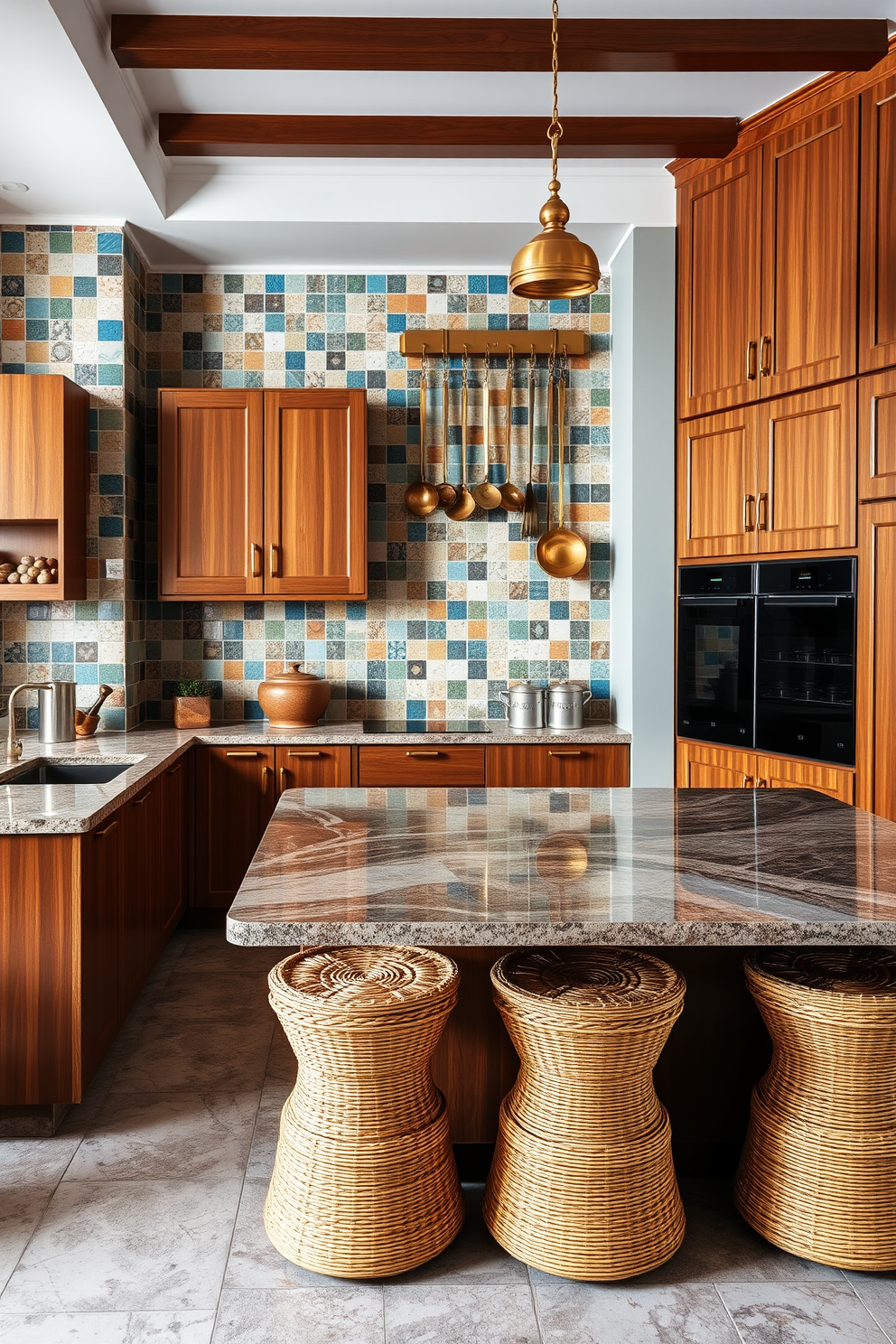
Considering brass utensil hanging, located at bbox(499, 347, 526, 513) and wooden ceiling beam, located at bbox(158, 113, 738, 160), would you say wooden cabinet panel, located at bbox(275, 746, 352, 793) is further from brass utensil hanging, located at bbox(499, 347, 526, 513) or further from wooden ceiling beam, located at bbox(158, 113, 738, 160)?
wooden ceiling beam, located at bbox(158, 113, 738, 160)

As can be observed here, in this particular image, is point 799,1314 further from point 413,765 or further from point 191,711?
point 191,711

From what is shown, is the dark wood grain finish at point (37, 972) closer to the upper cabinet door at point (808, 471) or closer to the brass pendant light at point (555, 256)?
the brass pendant light at point (555, 256)

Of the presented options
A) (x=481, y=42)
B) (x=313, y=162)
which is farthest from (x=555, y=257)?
(x=313, y=162)

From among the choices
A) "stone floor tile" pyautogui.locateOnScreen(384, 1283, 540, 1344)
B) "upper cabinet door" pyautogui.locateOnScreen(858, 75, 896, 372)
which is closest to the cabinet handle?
"upper cabinet door" pyautogui.locateOnScreen(858, 75, 896, 372)

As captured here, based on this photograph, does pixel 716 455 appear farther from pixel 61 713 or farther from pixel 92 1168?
pixel 92 1168

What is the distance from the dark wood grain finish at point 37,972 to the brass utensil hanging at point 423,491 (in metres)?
2.40

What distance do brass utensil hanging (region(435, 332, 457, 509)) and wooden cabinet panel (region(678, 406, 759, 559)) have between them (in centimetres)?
100

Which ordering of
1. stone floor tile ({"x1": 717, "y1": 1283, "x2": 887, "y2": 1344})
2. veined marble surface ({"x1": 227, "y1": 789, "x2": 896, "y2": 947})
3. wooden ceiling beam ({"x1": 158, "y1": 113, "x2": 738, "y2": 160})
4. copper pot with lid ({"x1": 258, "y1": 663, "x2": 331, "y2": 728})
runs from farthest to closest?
copper pot with lid ({"x1": 258, "y1": 663, "x2": 331, "y2": 728}) → wooden ceiling beam ({"x1": 158, "y1": 113, "x2": 738, "y2": 160}) → stone floor tile ({"x1": 717, "y1": 1283, "x2": 887, "y2": 1344}) → veined marble surface ({"x1": 227, "y1": 789, "x2": 896, "y2": 947})

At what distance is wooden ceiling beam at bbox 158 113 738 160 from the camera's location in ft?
11.8

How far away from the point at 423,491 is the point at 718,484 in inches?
49.6

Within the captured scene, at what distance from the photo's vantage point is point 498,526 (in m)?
4.62

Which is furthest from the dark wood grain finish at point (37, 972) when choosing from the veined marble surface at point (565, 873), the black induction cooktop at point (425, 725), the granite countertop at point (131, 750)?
the black induction cooktop at point (425, 725)

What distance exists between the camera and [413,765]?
162 inches

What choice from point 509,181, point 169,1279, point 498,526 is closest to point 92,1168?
point 169,1279
